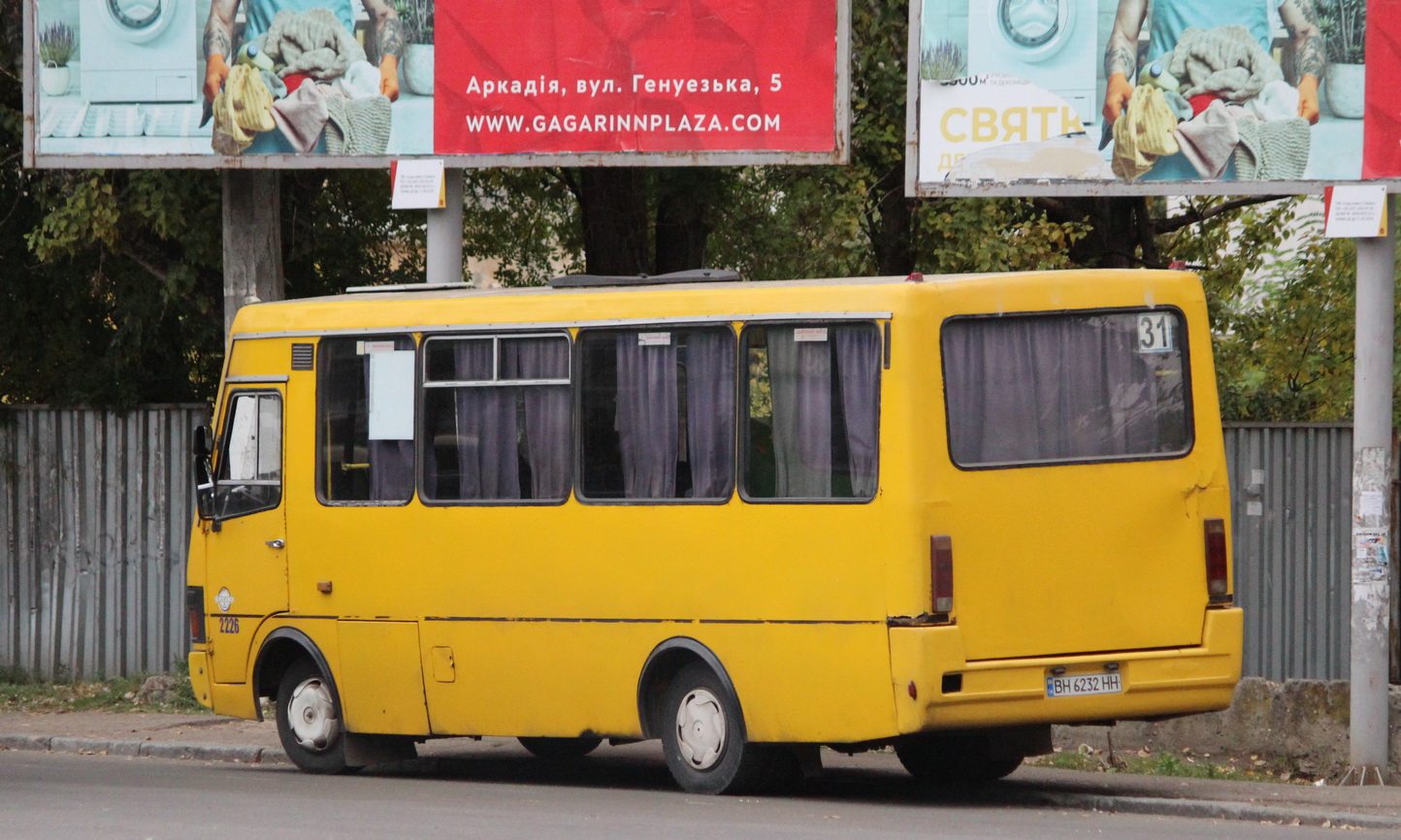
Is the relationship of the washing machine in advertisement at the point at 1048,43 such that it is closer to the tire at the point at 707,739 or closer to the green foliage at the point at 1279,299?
the tire at the point at 707,739

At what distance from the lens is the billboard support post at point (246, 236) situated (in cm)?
1636

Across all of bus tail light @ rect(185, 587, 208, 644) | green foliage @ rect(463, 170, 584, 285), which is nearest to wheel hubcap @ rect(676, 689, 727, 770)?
bus tail light @ rect(185, 587, 208, 644)

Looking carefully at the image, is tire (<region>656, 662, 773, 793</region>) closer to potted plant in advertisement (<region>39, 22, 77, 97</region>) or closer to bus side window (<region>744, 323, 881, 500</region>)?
bus side window (<region>744, 323, 881, 500</region>)

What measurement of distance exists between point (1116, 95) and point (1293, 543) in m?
3.33

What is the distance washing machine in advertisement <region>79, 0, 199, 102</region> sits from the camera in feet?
51.9

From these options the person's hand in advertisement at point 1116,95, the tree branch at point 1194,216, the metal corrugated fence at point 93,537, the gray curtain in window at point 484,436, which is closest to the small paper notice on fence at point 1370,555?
the person's hand in advertisement at point 1116,95

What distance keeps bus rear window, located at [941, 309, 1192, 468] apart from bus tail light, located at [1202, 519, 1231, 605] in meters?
0.45

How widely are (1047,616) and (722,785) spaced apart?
1999 mm

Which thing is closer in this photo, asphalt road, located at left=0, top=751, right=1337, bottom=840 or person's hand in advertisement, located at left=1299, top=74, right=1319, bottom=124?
asphalt road, located at left=0, top=751, right=1337, bottom=840

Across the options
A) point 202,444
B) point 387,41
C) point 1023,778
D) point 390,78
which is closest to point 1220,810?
point 1023,778

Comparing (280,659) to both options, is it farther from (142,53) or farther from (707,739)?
(142,53)

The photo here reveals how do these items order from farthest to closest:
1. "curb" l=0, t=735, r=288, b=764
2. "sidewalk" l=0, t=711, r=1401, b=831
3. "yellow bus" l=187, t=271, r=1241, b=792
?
"curb" l=0, t=735, r=288, b=764 → "sidewalk" l=0, t=711, r=1401, b=831 → "yellow bus" l=187, t=271, r=1241, b=792

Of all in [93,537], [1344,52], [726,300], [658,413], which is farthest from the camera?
[93,537]

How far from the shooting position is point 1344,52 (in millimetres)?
13523
